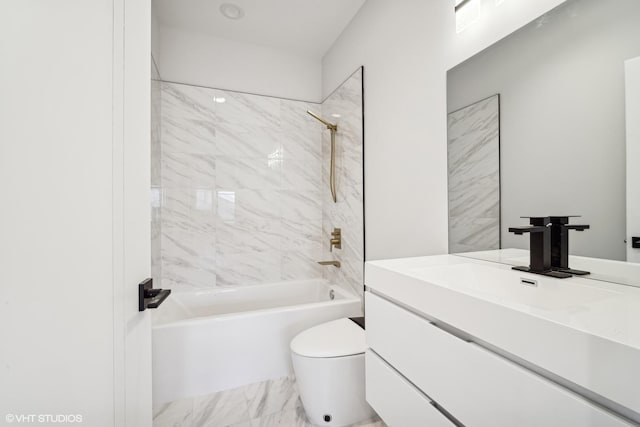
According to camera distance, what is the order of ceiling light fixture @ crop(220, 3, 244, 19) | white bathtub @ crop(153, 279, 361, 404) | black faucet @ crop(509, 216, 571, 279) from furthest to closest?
1. ceiling light fixture @ crop(220, 3, 244, 19)
2. white bathtub @ crop(153, 279, 361, 404)
3. black faucet @ crop(509, 216, 571, 279)

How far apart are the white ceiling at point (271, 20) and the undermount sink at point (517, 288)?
2.02 meters

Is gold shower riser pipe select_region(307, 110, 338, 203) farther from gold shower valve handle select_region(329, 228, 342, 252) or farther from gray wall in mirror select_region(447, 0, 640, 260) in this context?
gray wall in mirror select_region(447, 0, 640, 260)

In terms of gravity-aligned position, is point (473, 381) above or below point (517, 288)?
below

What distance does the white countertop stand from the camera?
1.37 ft

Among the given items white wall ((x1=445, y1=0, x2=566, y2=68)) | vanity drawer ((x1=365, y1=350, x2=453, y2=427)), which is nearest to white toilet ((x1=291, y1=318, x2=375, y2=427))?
vanity drawer ((x1=365, y1=350, x2=453, y2=427))

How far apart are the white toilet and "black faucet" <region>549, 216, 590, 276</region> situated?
0.91 metres

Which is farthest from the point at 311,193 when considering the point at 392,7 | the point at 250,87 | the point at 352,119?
the point at 392,7

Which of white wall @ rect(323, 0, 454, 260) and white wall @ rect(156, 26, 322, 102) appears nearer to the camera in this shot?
white wall @ rect(323, 0, 454, 260)

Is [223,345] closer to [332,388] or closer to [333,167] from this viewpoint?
[332,388]

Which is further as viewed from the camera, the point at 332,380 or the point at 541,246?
the point at 332,380

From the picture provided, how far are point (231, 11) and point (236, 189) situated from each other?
4.53ft

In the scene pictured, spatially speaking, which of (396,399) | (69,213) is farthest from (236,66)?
(396,399)

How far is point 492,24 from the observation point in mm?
1102

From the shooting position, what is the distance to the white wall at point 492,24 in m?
0.96
